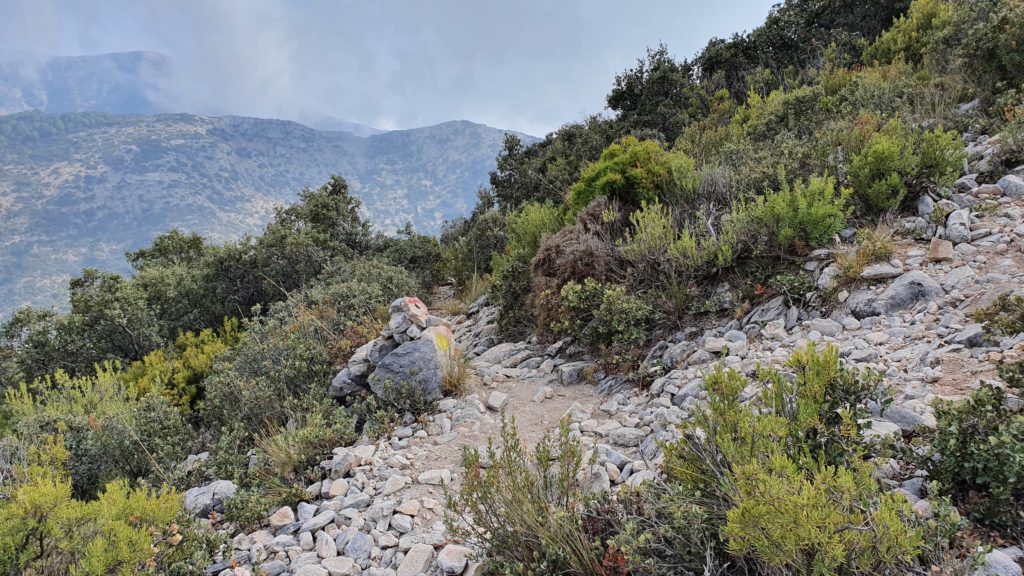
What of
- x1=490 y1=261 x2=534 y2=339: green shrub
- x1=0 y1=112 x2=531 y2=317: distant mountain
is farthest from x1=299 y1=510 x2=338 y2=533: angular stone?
x1=0 y1=112 x2=531 y2=317: distant mountain

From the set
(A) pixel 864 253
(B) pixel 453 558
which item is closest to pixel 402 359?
(B) pixel 453 558

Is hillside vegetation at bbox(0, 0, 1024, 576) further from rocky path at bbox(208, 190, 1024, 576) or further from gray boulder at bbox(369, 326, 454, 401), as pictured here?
gray boulder at bbox(369, 326, 454, 401)

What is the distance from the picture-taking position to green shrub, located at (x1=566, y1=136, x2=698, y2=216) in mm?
7098

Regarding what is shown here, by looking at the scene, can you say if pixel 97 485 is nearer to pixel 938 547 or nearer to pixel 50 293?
pixel 938 547

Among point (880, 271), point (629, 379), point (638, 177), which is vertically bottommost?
point (629, 379)

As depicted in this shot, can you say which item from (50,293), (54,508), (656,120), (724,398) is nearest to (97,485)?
(54,508)

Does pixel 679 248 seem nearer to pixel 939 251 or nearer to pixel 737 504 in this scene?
pixel 939 251

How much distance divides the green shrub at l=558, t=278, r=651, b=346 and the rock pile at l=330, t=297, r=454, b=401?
1.73m

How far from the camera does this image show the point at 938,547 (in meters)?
1.79

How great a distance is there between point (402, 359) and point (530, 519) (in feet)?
11.5

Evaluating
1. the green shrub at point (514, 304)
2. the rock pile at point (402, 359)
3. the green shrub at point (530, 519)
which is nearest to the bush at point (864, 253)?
the green shrub at point (530, 519)

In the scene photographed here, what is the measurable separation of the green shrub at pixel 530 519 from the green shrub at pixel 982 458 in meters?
1.77

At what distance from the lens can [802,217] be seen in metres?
5.01

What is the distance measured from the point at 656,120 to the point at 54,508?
669 inches
